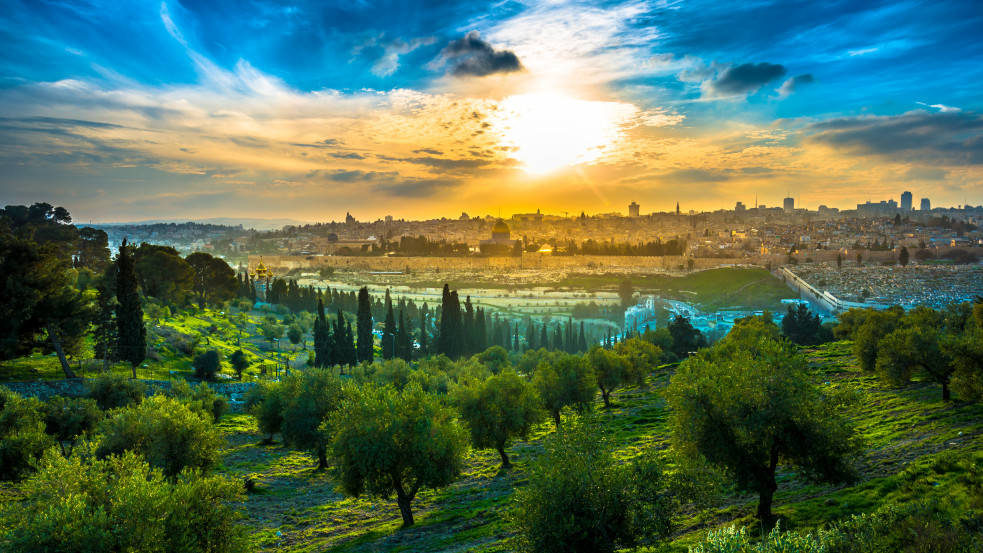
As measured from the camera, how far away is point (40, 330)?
43625 millimetres

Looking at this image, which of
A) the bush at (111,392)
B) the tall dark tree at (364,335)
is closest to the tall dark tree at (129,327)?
the bush at (111,392)

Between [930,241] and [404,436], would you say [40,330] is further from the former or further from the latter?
[930,241]

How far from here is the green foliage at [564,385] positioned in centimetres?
4141

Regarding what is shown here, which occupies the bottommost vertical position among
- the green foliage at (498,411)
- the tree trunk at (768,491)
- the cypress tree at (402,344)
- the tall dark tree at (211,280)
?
the cypress tree at (402,344)

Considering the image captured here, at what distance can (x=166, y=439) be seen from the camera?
80.8 ft

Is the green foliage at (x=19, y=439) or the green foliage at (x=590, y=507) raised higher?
the green foliage at (x=590, y=507)

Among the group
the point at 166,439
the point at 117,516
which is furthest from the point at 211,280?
the point at 117,516

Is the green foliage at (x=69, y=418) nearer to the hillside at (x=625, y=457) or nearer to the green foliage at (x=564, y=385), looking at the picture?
the hillside at (x=625, y=457)

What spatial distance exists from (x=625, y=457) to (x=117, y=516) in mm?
24752

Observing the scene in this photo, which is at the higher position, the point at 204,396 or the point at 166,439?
the point at 166,439

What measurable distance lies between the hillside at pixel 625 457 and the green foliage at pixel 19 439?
11.0 metres

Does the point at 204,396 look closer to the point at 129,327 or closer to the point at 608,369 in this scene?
the point at 129,327

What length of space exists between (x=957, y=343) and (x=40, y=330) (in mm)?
69568

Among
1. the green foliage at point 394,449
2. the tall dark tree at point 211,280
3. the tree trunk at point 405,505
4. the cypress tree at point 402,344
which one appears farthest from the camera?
the tall dark tree at point 211,280
